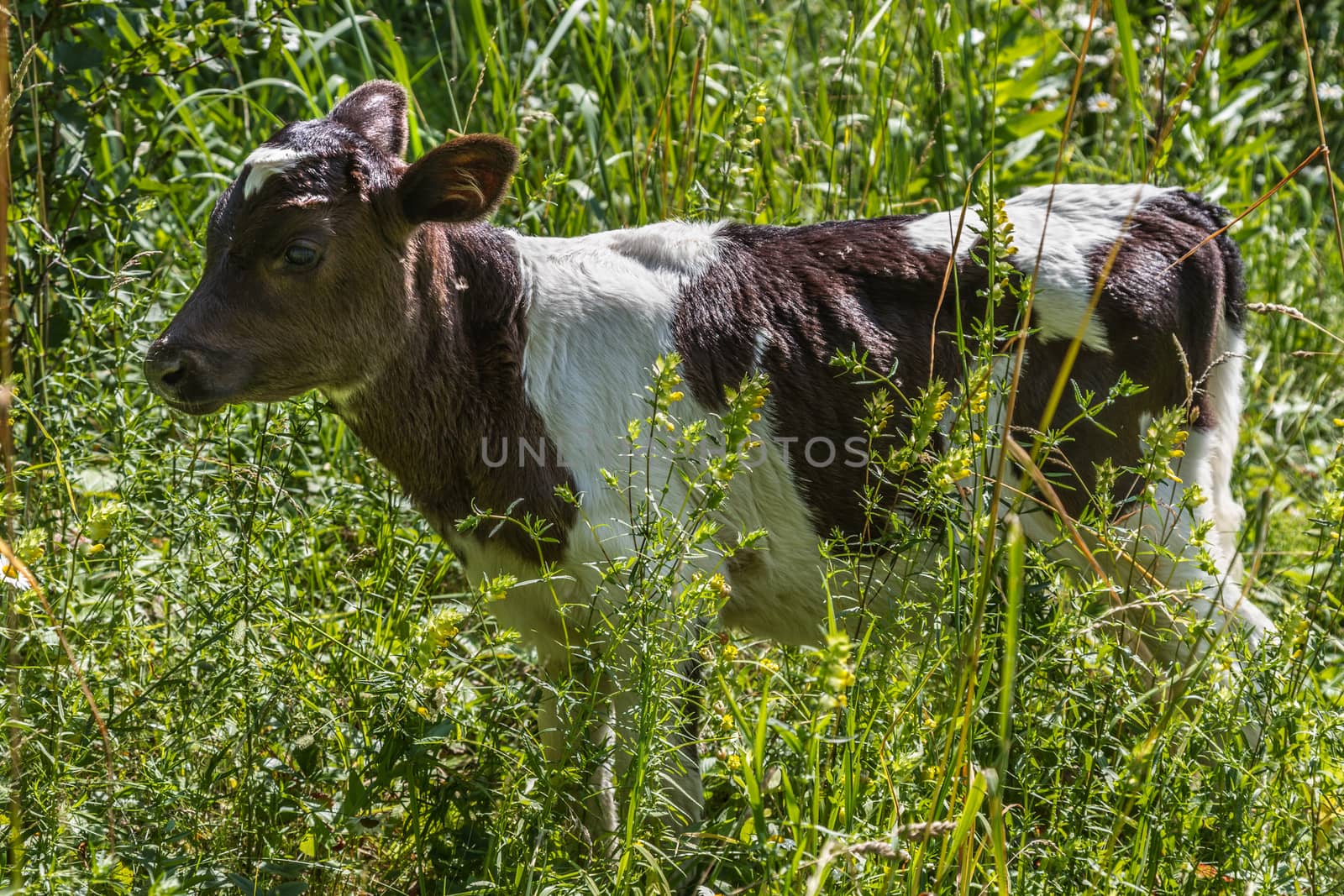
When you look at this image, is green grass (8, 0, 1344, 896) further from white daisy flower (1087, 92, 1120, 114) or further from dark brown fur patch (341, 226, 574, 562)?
white daisy flower (1087, 92, 1120, 114)

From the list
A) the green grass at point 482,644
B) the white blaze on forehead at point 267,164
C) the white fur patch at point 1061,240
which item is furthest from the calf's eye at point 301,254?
the white fur patch at point 1061,240

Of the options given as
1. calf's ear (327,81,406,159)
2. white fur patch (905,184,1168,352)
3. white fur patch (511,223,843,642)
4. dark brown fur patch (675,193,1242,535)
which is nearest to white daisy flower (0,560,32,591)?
white fur patch (511,223,843,642)

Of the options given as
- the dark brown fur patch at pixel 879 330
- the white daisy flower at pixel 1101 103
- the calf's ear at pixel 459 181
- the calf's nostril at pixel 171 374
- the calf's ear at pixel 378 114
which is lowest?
the white daisy flower at pixel 1101 103

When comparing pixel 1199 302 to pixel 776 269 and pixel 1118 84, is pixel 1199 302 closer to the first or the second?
pixel 776 269

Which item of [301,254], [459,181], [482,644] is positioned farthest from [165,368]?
[482,644]

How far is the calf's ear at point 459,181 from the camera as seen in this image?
2.97 metres

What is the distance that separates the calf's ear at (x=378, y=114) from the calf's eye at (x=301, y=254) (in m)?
0.38

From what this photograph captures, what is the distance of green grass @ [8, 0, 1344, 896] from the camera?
2500mm

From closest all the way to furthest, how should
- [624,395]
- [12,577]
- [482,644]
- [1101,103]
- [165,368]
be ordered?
[12,577] → [165,368] → [624,395] → [482,644] → [1101,103]

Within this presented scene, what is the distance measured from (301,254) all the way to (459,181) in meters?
0.39

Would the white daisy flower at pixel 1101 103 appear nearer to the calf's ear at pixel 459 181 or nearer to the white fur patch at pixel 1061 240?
the white fur patch at pixel 1061 240

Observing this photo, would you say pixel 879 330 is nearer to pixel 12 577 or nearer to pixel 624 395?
pixel 624 395

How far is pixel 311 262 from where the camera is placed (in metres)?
2.97

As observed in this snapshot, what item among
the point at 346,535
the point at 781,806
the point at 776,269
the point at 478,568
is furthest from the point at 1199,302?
the point at 346,535
